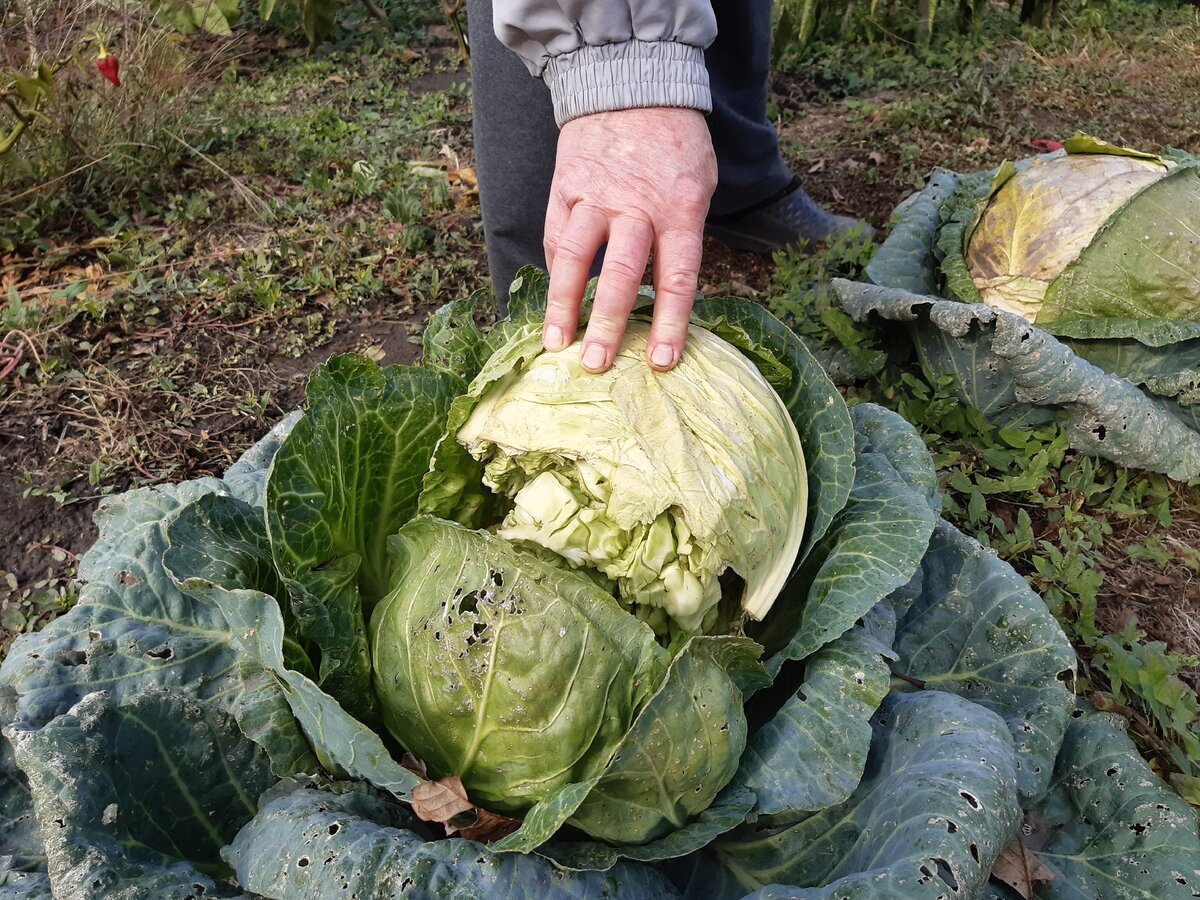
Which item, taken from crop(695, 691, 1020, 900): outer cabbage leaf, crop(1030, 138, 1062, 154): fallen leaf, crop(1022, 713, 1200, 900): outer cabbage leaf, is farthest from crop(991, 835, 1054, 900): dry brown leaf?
crop(1030, 138, 1062, 154): fallen leaf

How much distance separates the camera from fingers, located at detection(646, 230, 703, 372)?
2.19m

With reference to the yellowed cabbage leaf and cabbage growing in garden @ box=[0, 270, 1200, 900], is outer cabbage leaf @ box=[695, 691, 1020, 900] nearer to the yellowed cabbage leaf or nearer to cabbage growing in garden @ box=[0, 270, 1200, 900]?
cabbage growing in garden @ box=[0, 270, 1200, 900]

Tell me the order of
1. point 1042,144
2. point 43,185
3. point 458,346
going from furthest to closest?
point 1042,144
point 43,185
point 458,346

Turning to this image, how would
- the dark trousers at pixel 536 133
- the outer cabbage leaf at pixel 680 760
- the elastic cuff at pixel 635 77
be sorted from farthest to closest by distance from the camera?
the dark trousers at pixel 536 133
the elastic cuff at pixel 635 77
the outer cabbage leaf at pixel 680 760

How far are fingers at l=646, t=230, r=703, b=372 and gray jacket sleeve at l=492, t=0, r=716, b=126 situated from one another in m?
0.45

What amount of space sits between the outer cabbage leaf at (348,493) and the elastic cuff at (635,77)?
0.91 m

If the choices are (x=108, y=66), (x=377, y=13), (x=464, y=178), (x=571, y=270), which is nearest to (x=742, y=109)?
(x=464, y=178)

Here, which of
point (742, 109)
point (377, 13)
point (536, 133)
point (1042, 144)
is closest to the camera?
point (536, 133)

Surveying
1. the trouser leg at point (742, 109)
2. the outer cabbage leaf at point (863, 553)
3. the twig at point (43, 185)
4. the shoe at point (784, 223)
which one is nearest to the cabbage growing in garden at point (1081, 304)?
the shoe at point (784, 223)

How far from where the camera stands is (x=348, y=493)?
2.25 meters

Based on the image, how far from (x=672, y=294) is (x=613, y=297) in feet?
0.55

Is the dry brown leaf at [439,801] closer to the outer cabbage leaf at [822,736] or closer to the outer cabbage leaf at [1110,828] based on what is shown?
the outer cabbage leaf at [822,736]

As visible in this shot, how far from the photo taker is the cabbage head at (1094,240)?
12.6ft

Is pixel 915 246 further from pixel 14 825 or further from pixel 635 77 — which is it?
pixel 14 825
